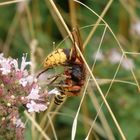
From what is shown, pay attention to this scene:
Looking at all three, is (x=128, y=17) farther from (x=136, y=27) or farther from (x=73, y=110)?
(x=73, y=110)

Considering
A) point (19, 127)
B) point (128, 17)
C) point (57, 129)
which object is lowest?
point (57, 129)

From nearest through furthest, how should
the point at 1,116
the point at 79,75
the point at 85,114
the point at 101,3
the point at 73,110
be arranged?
the point at 1,116
the point at 79,75
the point at 85,114
the point at 73,110
the point at 101,3

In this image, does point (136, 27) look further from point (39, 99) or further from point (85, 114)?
point (39, 99)

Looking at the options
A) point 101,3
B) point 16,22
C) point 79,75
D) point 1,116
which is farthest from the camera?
point 101,3

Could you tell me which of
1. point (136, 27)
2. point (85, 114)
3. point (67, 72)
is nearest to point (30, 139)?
point (67, 72)

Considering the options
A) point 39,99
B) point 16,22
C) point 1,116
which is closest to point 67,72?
point 39,99

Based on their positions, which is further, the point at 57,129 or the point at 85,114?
the point at 57,129

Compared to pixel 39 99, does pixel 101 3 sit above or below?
below
